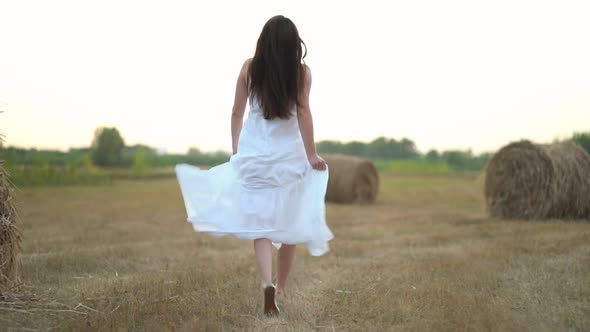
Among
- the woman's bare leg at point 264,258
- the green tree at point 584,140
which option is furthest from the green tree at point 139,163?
the woman's bare leg at point 264,258

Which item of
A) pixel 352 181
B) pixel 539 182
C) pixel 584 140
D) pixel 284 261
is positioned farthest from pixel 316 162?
pixel 352 181

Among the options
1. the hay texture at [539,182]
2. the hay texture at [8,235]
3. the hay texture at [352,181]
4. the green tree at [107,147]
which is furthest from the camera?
the green tree at [107,147]

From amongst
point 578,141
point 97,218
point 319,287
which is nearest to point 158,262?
point 319,287

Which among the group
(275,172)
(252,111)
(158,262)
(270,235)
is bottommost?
(158,262)

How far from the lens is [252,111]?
3.64m

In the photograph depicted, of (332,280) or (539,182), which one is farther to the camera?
(539,182)

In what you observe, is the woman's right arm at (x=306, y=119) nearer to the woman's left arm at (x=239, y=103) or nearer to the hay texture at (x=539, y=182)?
the woman's left arm at (x=239, y=103)

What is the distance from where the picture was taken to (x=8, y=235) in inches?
151

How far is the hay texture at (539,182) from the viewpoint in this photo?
8.84m

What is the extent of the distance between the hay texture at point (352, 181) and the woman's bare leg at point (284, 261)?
9.45 meters

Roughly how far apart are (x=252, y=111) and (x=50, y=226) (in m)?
5.86

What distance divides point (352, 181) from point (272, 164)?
9946mm

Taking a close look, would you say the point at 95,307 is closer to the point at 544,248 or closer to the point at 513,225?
the point at 544,248

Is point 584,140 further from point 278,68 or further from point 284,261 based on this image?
point 278,68
